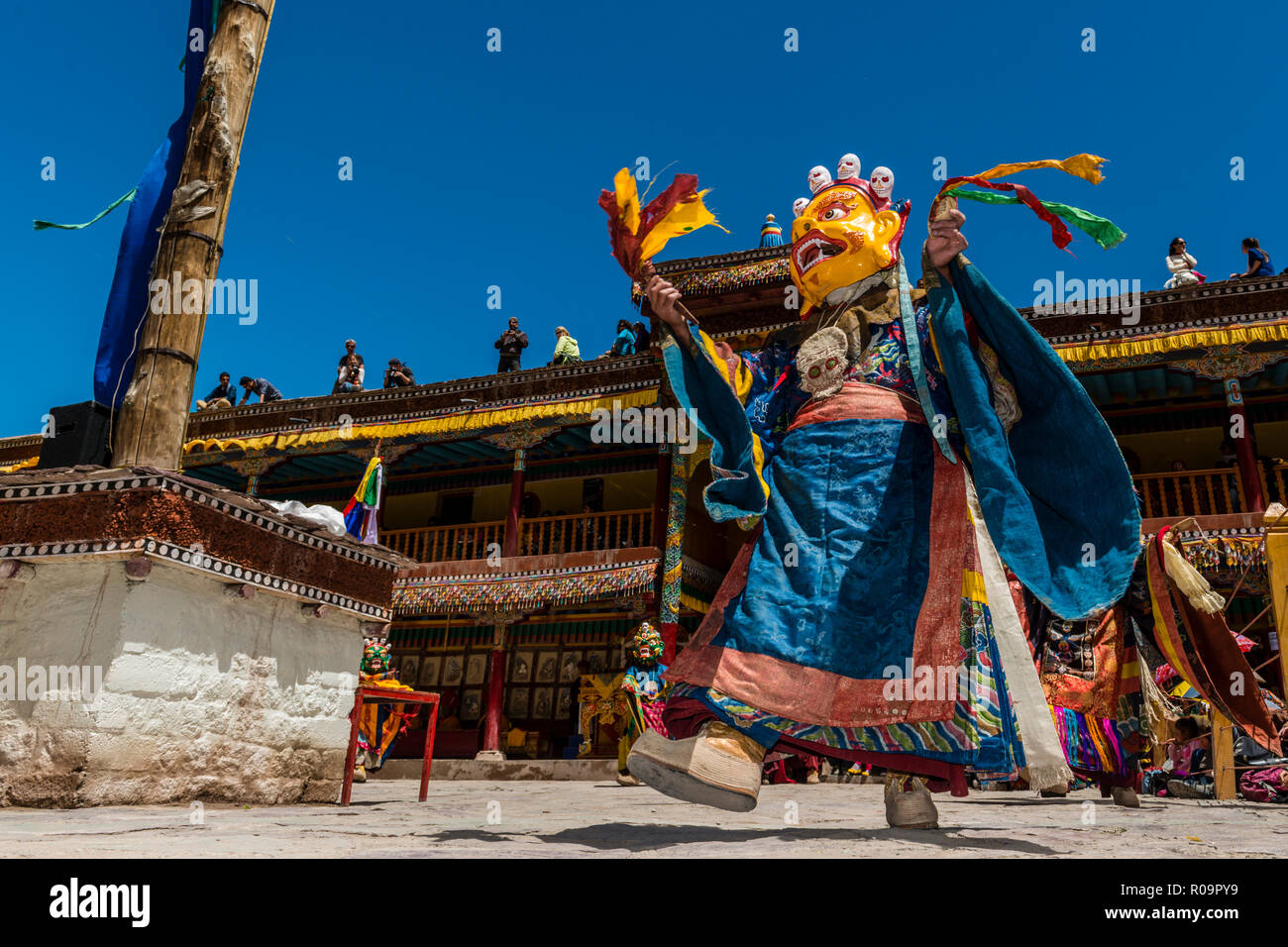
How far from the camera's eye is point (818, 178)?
154 inches

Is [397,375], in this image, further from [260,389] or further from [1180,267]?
[1180,267]

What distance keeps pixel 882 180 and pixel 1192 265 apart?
10.1m

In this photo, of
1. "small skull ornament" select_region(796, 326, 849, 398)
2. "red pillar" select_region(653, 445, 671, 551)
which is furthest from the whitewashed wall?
"red pillar" select_region(653, 445, 671, 551)

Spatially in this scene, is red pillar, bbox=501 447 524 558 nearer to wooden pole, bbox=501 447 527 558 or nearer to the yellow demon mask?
wooden pole, bbox=501 447 527 558

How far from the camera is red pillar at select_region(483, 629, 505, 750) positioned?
44.1ft

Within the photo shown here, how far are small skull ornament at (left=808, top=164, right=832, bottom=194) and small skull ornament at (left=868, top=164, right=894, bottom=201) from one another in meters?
0.18

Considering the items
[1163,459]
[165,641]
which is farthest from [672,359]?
[1163,459]

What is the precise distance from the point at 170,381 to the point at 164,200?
920 millimetres

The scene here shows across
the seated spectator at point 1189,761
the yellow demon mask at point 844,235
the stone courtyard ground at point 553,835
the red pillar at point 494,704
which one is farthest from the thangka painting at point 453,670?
the yellow demon mask at point 844,235

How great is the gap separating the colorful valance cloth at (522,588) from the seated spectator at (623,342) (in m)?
3.43

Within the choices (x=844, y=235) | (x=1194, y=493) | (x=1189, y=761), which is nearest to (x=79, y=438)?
(x=844, y=235)

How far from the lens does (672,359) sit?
11.3 feet

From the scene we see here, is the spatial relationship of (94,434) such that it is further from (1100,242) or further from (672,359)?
(1100,242)

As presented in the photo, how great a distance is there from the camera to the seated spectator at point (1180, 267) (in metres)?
11.5
